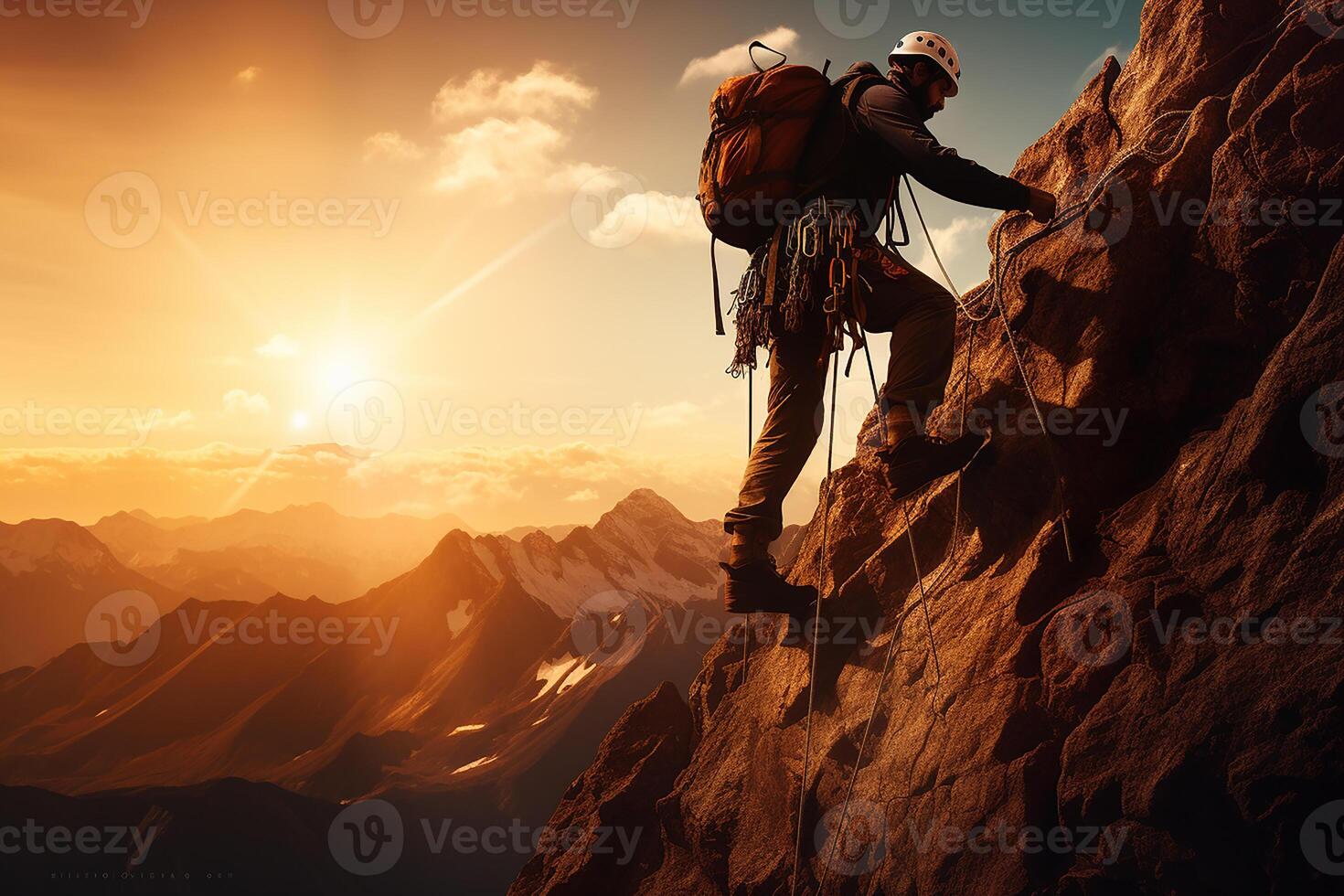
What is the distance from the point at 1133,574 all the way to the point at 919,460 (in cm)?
154

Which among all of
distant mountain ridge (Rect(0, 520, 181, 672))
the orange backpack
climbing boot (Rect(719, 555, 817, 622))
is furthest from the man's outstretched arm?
distant mountain ridge (Rect(0, 520, 181, 672))

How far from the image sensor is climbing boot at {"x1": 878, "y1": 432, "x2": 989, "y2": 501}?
5.60 meters

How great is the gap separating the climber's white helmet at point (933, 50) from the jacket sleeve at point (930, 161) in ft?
1.38

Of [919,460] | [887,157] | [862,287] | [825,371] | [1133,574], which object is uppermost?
[887,157]

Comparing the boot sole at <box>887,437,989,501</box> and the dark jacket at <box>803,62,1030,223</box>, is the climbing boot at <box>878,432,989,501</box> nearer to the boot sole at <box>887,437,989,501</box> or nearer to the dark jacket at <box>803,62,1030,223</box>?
the boot sole at <box>887,437,989,501</box>

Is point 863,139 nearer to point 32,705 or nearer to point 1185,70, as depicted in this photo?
point 1185,70

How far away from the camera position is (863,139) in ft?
19.7

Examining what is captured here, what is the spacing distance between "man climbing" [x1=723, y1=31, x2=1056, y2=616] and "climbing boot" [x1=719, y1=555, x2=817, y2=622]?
25 millimetres

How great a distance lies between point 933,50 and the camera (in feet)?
18.9

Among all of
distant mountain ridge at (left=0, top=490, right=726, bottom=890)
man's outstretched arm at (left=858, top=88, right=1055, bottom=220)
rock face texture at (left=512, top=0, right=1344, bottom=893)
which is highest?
man's outstretched arm at (left=858, top=88, right=1055, bottom=220)

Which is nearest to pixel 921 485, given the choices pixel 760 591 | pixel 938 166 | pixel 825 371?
pixel 825 371

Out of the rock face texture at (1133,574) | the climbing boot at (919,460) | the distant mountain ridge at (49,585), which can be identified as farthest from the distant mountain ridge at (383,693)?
the climbing boot at (919,460)

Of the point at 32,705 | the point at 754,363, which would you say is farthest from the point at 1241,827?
the point at 32,705

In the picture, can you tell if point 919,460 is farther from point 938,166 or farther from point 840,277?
point 938,166
